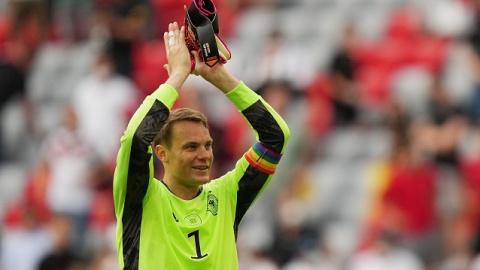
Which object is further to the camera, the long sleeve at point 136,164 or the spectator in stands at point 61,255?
the spectator in stands at point 61,255

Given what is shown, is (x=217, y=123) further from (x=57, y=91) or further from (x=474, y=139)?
(x=57, y=91)

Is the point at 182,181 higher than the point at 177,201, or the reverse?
the point at 182,181

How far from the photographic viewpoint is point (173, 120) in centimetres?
650

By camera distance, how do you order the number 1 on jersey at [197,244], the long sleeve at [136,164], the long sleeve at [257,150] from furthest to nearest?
the long sleeve at [257,150] → the number 1 on jersey at [197,244] → the long sleeve at [136,164]

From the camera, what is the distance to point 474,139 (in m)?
11.7

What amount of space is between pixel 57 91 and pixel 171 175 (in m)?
10.0

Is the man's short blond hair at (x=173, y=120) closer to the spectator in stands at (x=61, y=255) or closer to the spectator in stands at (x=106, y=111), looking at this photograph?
the spectator in stands at (x=61, y=255)

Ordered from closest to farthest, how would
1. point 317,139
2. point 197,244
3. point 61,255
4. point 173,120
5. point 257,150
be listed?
point 197,244 < point 173,120 < point 257,150 < point 61,255 < point 317,139

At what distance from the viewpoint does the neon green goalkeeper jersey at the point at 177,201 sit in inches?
243

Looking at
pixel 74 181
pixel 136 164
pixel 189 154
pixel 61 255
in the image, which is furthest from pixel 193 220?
pixel 74 181

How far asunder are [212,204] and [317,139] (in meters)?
6.61

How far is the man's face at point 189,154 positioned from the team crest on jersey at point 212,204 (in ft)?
0.48

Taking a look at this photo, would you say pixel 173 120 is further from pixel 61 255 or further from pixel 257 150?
pixel 61 255

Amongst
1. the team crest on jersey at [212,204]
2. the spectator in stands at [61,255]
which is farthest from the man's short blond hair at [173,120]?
the spectator in stands at [61,255]
